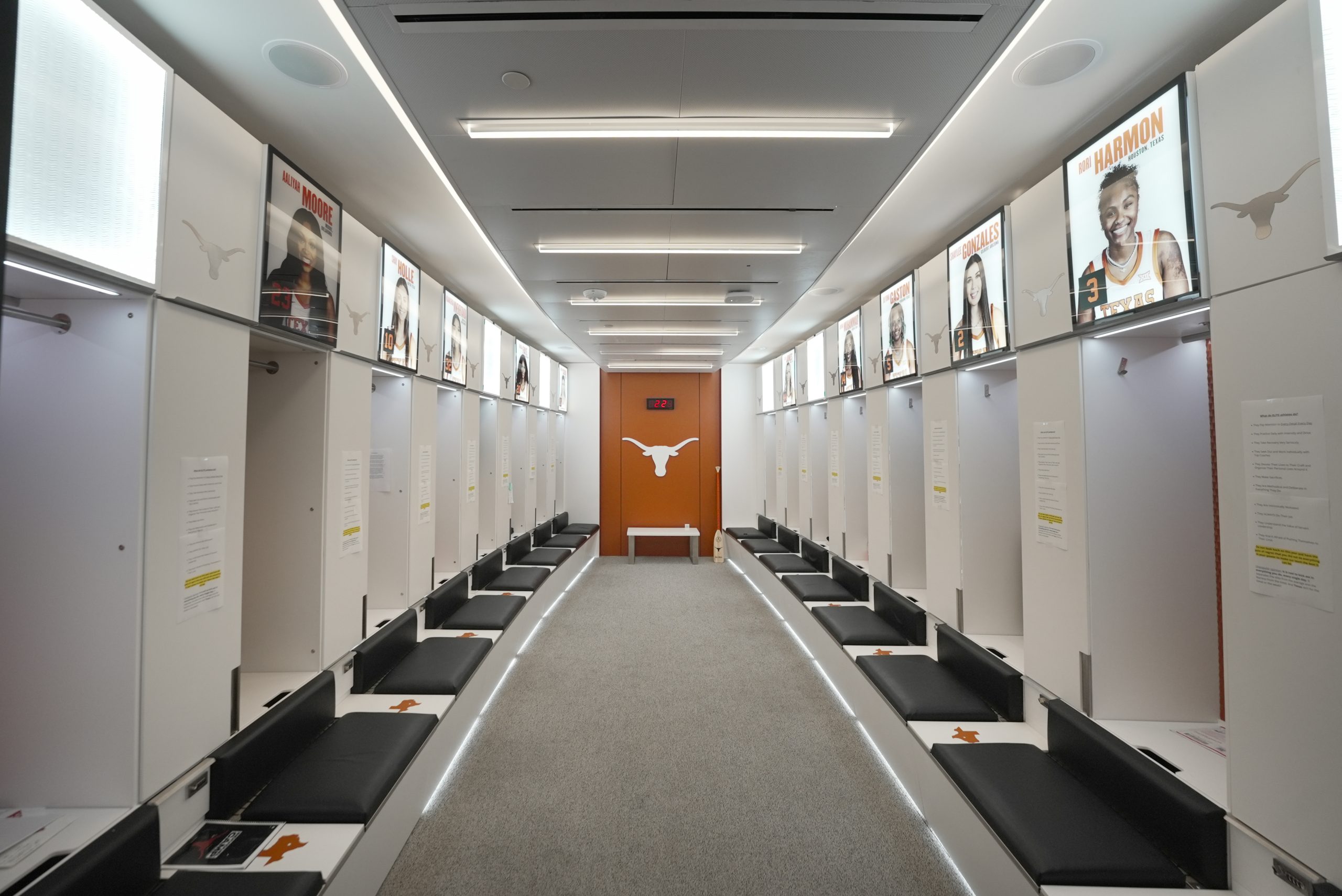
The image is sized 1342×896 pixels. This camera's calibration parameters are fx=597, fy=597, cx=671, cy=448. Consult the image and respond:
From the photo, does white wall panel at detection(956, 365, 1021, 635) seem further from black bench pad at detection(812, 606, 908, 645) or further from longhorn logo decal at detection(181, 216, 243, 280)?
longhorn logo decal at detection(181, 216, 243, 280)

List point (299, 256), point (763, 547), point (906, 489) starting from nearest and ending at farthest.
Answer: point (299, 256), point (906, 489), point (763, 547)

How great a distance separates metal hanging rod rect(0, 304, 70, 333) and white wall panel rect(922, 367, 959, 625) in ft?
12.4

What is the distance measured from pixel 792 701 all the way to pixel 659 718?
941 millimetres

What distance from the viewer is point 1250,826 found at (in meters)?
1.67

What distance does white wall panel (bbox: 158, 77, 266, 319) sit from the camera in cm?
182

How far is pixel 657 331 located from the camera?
6031 millimetres

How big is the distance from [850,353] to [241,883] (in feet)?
15.8

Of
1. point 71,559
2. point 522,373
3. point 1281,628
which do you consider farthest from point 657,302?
point 1281,628

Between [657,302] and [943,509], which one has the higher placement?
[657,302]

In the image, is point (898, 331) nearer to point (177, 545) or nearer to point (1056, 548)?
point (1056, 548)

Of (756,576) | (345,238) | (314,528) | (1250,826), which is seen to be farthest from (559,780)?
(756,576)

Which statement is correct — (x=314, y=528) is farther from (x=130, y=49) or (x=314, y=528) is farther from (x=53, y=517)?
(x=130, y=49)

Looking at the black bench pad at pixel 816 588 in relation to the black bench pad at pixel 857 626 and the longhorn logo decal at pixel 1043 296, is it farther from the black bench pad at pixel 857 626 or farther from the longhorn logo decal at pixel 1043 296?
the longhorn logo decal at pixel 1043 296

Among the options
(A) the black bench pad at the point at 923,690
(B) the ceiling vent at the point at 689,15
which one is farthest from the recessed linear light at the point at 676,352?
(B) the ceiling vent at the point at 689,15
